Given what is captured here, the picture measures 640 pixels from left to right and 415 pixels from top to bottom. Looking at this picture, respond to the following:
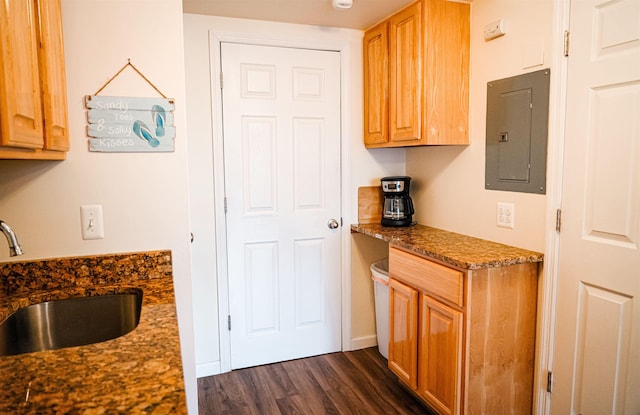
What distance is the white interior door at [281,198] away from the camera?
2.73 metres

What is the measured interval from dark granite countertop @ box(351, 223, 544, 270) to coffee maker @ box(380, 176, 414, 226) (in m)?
0.06

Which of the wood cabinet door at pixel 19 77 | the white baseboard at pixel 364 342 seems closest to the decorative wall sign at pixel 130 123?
the wood cabinet door at pixel 19 77

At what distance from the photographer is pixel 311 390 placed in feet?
8.42

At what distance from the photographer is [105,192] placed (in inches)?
62.4

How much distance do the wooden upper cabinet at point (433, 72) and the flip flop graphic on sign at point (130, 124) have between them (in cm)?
140

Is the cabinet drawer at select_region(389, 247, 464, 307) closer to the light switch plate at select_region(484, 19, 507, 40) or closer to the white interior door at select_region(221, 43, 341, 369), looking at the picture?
the white interior door at select_region(221, 43, 341, 369)

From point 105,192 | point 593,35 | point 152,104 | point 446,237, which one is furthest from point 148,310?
point 593,35

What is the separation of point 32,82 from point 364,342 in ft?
8.70

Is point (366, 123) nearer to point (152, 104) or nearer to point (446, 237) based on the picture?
point (446, 237)

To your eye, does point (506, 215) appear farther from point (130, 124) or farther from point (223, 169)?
point (130, 124)

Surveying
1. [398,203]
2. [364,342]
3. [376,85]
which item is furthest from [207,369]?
[376,85]

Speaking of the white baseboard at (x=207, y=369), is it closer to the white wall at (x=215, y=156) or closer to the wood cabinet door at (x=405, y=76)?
the white wall at (x=215, y=156)

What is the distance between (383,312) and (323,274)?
19.2 inches

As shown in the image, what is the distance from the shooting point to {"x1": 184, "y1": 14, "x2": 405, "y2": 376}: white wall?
2.60 m
